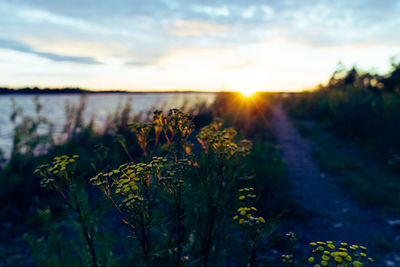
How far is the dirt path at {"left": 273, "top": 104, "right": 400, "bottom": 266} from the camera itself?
14.6 ft

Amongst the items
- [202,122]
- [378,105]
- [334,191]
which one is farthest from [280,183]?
[378,105]

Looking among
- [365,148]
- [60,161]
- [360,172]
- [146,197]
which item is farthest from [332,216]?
[365,148]

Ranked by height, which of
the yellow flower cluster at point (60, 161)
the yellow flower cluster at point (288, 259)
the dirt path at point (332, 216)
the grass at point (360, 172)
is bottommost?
the dirt path at point (332, 216)

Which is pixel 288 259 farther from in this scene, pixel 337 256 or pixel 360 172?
pixel 360 172

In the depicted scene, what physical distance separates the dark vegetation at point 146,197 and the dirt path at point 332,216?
22.9 inches

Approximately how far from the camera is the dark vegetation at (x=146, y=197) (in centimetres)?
137

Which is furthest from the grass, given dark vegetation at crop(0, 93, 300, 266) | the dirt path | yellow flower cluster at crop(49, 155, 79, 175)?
yellow flower cluster at crop(49, 155, 79, 175)

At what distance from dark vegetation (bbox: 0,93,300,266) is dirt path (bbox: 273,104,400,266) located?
1.91ft

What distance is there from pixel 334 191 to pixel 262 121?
773 cm

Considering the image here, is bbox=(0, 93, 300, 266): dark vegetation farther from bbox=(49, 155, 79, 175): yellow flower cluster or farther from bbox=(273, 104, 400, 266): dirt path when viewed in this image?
bbox=(273, 104, 400, 266): dirt path

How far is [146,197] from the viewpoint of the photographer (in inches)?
62.2

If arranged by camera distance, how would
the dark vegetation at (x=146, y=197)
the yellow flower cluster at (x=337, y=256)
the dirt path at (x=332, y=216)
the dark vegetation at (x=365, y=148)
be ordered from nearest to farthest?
1. the yellow flower cluster at (x=337, y=256)
2. the dark vegetation at (x=146, y=197)
3. the dirt path at (x=332, y=216)
4. the dark vegetation at (x=365, y=148)

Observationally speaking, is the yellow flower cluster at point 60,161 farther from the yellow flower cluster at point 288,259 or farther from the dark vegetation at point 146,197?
the yellow flower cluster at point 288,259

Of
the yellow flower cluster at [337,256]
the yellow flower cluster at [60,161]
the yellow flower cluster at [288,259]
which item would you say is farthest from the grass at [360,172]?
the yellow flower cluster at [60,161]
